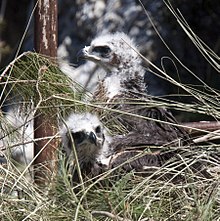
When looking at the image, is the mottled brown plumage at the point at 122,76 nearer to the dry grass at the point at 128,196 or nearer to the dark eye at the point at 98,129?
the dark eye at the point at 98,129

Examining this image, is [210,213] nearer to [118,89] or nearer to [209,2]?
[118,89]

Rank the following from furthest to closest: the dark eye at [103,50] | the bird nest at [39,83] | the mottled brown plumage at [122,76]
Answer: the dark eye at [103,50], the mottled brown plumage at [122,76], the bird nest at [39,83]

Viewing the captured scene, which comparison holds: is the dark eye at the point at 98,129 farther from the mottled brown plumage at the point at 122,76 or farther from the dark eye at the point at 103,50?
the dark eye at the point at 103,50

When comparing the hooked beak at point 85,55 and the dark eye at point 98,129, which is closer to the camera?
the dark eye at point 98,129

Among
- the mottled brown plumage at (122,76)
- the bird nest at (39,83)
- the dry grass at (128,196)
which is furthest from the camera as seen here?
the mottled brown plumage at (122,76)

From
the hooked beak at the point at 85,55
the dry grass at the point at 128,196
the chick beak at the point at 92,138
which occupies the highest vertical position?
the dry grass at the point at 128,196

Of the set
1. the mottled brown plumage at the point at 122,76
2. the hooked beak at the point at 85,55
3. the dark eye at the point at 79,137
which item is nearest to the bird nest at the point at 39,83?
the dark eye at the point at 79,137

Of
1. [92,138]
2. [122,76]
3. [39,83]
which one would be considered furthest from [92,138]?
[122,76]

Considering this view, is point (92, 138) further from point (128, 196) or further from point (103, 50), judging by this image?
point (103, 50)

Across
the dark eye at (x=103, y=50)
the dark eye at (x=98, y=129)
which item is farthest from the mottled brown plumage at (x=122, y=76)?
the dark eye at (x=98, y=129)

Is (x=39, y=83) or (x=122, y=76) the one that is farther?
(x=122, y=76)

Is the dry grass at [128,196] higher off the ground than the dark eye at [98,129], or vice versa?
the dry grass at [128,196]

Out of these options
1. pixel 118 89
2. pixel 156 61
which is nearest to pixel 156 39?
pixel 156 61

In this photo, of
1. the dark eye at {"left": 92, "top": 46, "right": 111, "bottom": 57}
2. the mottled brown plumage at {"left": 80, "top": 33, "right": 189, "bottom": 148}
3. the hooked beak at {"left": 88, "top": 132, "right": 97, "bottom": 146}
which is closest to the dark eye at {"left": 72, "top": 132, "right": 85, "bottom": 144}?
the hooked beak at {"left": 88, "top": 132, "right": 97, "bottom": 146}
